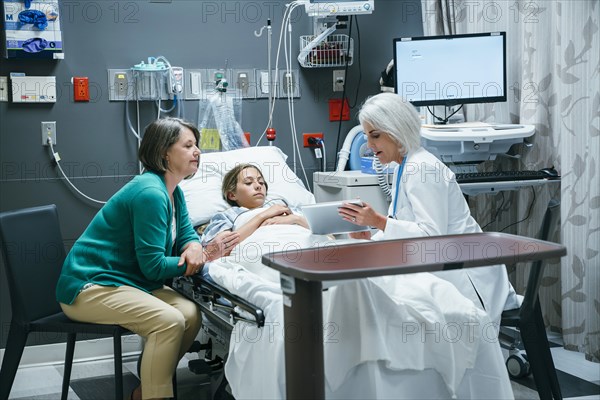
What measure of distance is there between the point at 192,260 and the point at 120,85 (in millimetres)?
1324

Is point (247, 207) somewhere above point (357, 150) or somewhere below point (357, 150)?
below

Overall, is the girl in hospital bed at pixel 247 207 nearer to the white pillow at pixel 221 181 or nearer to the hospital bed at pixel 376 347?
the white pillow at pixel 221 181

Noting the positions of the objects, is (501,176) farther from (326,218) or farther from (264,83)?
(264,83)

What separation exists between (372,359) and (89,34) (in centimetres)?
238

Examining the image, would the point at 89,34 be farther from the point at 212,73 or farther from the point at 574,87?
the point at 574,87

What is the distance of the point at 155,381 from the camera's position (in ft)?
8.49

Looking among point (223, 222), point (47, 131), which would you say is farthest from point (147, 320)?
point (47, 131)

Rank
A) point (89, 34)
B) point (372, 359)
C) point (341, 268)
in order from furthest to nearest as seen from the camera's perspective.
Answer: point (89, 34) → point (372, 359) → point (341, 268)

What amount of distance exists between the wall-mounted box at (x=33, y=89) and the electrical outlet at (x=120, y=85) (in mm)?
262

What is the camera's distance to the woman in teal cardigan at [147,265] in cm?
264

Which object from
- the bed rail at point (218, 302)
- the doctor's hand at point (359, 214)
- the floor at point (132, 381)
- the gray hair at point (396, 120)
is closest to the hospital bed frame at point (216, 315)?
the bed rail at point (218, 302)

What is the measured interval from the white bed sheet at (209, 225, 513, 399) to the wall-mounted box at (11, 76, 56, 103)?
6.28 ft

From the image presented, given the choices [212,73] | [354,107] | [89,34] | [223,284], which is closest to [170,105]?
[212,73]

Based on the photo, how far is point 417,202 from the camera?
2.62 metres
